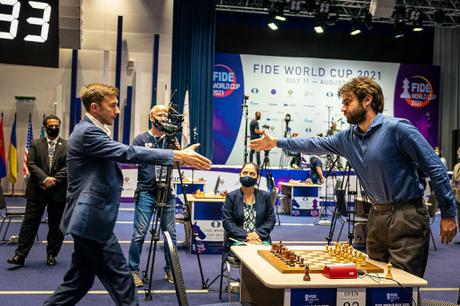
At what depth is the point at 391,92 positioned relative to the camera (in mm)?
17219

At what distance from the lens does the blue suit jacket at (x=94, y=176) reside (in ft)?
10.2

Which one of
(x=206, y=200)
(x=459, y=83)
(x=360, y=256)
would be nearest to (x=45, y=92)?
(x=206, y=200)

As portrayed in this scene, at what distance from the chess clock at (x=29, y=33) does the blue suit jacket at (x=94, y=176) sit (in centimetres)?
198

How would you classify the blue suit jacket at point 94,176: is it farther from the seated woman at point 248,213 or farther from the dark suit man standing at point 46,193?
the dark suit man standing at point 46,193

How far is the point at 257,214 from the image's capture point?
4.84 metres

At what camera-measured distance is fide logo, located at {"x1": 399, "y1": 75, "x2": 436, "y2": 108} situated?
1725cm

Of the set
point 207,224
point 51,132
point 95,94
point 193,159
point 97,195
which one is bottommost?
point 207,224

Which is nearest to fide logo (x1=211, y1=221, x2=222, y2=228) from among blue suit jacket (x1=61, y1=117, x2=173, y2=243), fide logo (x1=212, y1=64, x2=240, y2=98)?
blue suit jacket (x1=61, y1=117, x2=173, y2=243)

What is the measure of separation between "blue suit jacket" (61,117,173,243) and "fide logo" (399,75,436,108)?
51.1ft

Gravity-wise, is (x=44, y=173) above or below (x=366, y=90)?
below

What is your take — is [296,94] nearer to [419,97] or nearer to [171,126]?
[419,97]

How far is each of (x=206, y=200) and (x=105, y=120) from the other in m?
3.52

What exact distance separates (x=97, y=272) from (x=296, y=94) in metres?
14.1

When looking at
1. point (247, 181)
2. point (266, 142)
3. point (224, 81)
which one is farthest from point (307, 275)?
point (224, 81)
